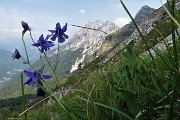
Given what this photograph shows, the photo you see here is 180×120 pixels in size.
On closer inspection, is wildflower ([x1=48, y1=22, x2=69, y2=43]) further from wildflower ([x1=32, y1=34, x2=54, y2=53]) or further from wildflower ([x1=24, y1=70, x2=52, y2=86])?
wildflower ([x1=24, y1=70, x2=52, y2=86])

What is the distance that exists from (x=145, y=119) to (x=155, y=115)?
12 centimetres

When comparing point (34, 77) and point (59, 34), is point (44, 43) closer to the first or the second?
point (59, 34)

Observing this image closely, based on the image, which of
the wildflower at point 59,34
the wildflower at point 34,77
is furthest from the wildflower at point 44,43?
the wildflower at point 34,77

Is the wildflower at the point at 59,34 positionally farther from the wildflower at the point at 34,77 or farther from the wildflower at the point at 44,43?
the wildflower at the point at 34,77

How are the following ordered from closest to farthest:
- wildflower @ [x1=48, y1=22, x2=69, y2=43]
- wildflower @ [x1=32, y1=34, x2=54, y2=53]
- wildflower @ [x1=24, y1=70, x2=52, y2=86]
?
1. wildflower @ [x1=24, y1=70, x2=52, y2=86]
2. wildflower @ [x1=32, y1=34, x2=54, y2=53]
3. wildflower @ [x1=48, y1=22, x2=69, y2=43]

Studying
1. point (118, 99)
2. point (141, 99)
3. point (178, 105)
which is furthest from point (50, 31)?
point (178, 105)

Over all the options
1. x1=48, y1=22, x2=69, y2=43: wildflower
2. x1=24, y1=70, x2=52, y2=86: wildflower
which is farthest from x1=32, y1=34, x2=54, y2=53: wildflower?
x1=24, y1=70, x2=52, y2=86: wildflower

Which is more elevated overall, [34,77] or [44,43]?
[44,43]

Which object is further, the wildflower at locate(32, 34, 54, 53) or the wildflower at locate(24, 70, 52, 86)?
Answer: the wildflower at locate(32, 34, 54, 53)

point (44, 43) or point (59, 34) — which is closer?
point (44, 43)

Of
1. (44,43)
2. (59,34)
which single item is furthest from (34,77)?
(59,34)

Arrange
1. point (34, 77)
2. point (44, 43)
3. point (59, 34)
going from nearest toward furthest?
point (34, 77) → point (44, 43) → point (59, 34)

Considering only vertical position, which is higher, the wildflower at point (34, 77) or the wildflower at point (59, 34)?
the wildflower at point (59, 34)

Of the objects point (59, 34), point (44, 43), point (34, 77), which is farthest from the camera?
point (59, 34)
